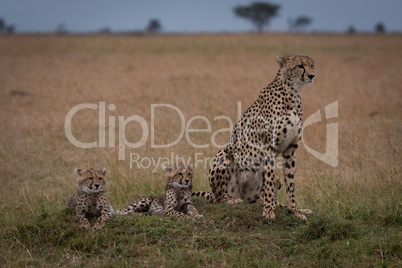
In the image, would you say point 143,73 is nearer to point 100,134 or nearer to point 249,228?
point 100,134

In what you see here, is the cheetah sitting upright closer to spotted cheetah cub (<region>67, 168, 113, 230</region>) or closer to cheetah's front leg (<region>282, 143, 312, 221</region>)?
cheetah's front leg (<region>282, 143, 312, 221</region>)

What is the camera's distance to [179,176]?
499cm

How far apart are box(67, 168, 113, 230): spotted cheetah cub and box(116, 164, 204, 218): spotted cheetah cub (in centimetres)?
33

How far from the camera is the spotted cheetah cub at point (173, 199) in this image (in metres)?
4.96

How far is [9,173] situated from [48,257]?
111 inches

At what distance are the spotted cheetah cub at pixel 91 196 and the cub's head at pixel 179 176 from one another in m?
0.65

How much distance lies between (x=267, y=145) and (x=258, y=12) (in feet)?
117

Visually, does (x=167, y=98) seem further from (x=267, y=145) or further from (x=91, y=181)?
(x=91, y=181)

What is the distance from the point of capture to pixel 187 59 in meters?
18.4
